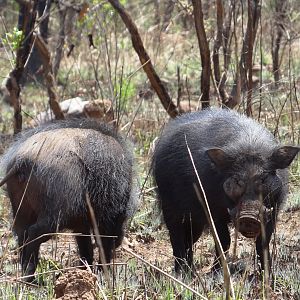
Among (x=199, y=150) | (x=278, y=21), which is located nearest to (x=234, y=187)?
(x=199, y=150)

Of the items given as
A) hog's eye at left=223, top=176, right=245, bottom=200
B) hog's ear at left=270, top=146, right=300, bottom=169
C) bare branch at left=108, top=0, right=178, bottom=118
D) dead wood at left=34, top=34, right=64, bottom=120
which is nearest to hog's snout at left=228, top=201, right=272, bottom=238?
hog's eye at left=223, top=176, right=245, bottom=200

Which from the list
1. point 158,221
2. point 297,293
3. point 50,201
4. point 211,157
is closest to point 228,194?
point 211,157

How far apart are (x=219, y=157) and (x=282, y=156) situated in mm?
374

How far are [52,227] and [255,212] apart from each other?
1.18 metres

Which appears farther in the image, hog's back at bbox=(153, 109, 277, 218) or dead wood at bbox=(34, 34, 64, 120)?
dead wood at bbox=(34, 34, 64, 120)

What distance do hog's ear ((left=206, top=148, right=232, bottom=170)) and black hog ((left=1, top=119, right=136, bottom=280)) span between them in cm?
63

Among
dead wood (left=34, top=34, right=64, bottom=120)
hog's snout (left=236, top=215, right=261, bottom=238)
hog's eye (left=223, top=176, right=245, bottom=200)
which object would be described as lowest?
hog's snout (left=236, top=215, right=261, bottom=238)

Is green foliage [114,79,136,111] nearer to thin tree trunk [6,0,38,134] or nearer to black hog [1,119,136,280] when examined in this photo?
thin tree trunk [6,0,38,134]

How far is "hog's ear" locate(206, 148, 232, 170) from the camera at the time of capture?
4.88 m

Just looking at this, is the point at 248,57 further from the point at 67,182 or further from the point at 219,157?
the point at 67,182

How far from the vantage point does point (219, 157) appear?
4.90 metres

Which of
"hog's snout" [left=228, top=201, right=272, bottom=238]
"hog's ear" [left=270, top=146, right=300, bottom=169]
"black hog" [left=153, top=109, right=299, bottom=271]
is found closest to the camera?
"hog's snout" [left=228, top=201, right=272, bottom=238]

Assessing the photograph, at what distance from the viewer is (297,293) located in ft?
14.5

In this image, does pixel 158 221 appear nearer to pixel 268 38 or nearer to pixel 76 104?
pixel 76 104
